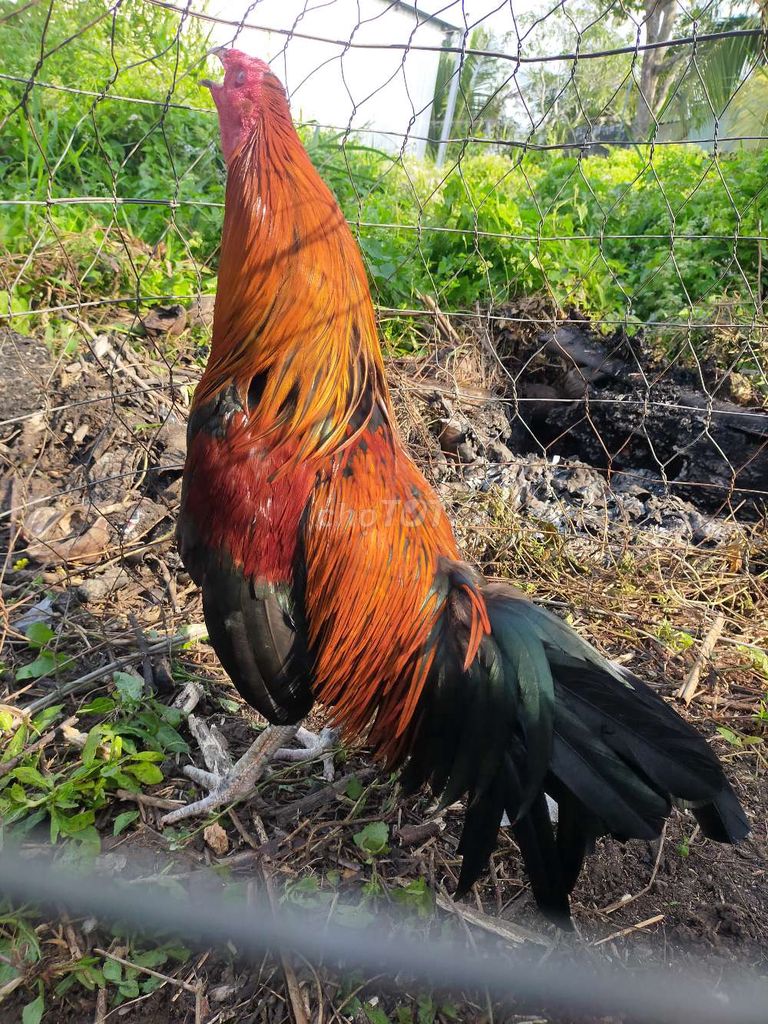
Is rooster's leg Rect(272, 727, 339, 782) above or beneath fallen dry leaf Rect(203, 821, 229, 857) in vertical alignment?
above

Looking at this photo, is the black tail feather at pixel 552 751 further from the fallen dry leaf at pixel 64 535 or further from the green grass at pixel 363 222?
the green grass at pixel 363 222

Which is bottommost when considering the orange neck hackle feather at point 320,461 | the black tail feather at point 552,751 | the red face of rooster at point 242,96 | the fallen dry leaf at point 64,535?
the fallen dry leaf at point 64,535

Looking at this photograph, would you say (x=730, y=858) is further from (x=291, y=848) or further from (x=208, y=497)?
(x=208, y=497)

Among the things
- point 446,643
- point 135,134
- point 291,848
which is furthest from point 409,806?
point 135,134

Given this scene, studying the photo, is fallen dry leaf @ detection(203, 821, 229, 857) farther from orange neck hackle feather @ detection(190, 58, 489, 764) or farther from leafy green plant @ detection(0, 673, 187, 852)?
orange neck hackle feather @ detection(190, 58, 489, 764)

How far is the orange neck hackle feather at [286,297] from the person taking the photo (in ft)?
5.35

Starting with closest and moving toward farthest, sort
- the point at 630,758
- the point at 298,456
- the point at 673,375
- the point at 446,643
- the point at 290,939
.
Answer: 1. the point at 290,939
2. the point at 630,758
3. the point at 446,643
4. the point at 298,456
5. the point at 673,375

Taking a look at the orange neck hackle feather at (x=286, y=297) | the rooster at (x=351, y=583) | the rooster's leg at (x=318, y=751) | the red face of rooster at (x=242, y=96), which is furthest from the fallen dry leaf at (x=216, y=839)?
the red face of rooster at (x=242, y=96)

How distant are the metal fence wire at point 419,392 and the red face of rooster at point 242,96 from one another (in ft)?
0.61

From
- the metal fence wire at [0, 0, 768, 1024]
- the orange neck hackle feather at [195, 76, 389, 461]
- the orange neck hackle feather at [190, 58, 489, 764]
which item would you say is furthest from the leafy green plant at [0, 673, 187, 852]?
the orange neck hackle feather at [195, 76, 389, 461]

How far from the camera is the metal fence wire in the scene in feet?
6.86

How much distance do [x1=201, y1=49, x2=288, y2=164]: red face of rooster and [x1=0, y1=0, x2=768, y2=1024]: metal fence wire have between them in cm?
19

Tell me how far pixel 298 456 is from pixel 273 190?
700mm

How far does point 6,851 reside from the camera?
163 cm
